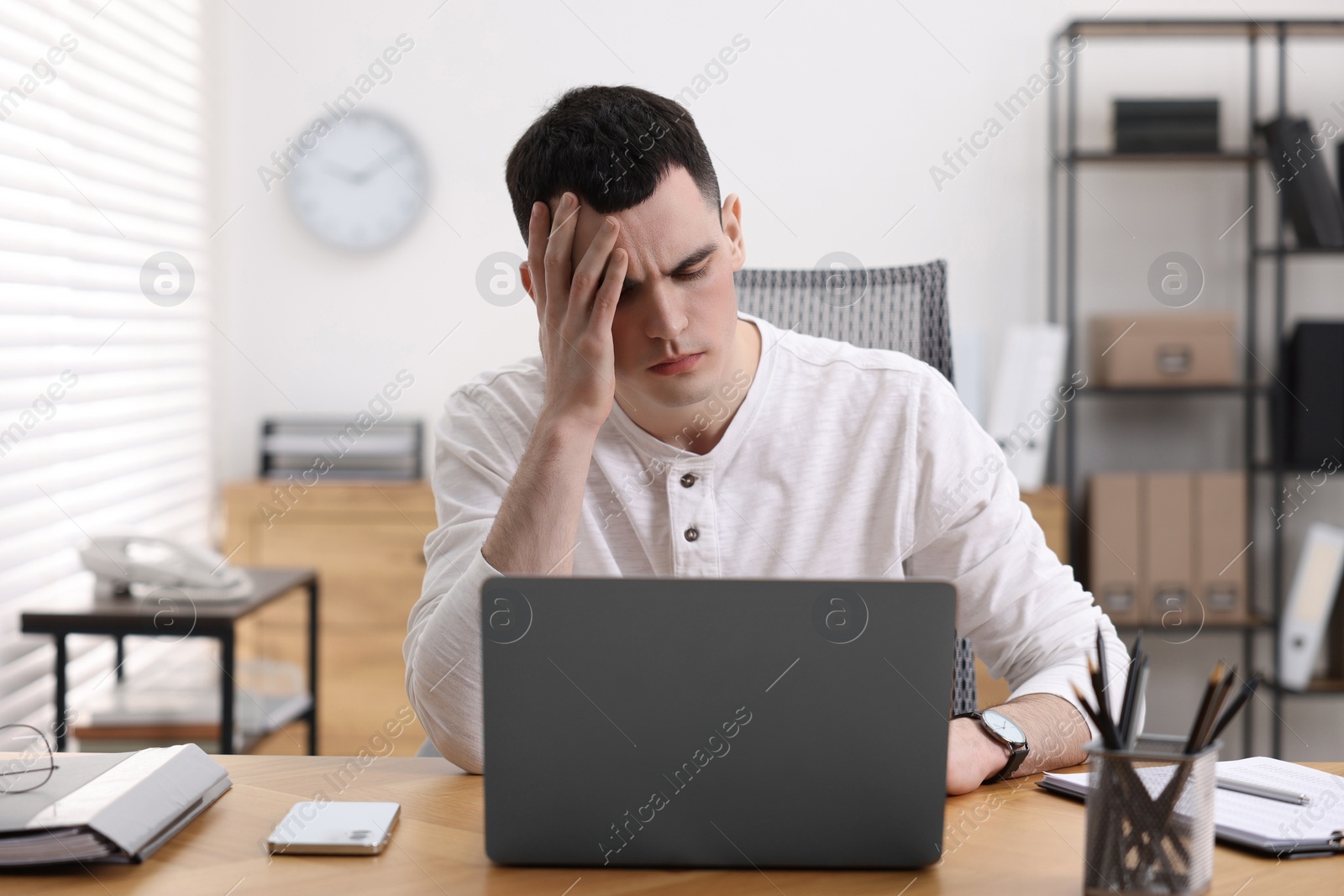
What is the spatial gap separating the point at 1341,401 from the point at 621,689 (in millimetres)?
2618

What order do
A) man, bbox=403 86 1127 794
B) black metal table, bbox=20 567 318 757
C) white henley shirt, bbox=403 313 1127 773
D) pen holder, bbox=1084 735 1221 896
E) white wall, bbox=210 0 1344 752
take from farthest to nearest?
white wall, bbox=210 0 1344 752 < black metal table, bbox=20 567 318 757 < white henley shirt, bbox=403 313 1127 773 < man, bbox=403 86 1127 794 < pen holder, bbox=1084 735 1221 896

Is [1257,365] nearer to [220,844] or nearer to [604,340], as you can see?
[604,340]

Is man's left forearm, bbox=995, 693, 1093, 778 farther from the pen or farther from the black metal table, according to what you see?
the black metal table

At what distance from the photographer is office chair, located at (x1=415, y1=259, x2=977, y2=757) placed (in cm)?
142

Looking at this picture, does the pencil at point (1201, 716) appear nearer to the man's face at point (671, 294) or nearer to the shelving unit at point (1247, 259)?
the man's face at point (671, 294)

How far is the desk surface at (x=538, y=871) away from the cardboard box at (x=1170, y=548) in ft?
6.51

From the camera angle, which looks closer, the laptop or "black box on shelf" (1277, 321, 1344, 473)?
the laptop

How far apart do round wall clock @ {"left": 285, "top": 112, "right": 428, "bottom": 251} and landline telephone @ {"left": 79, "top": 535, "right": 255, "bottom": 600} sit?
3.53 ft

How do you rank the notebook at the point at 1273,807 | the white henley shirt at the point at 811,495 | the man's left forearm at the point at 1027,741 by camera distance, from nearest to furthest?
1. the notebook at the point at 1273,807
2. the man's left forearm at the point at 1027,741
3. the white henley shirt at the point at 811,495

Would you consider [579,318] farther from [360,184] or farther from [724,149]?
[360,184]

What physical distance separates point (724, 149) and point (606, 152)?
68.5 inches

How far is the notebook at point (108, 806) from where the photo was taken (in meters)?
0.75

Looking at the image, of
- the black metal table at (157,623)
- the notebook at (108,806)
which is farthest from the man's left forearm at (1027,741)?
the black metal table at (157,623)

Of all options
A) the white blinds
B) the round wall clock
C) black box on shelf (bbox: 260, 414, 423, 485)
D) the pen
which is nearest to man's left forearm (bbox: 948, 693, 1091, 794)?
the pen
